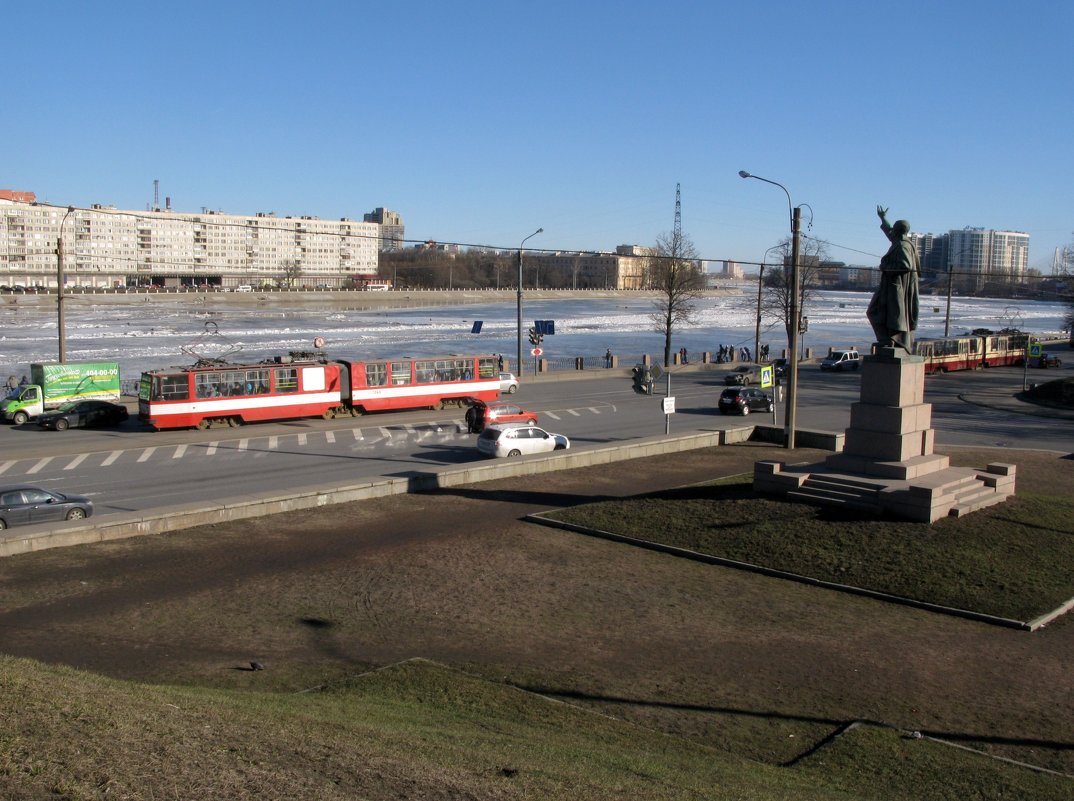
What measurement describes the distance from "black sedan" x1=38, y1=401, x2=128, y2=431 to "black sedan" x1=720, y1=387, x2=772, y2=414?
2306 centimetres

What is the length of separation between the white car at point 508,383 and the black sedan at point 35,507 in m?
27.6

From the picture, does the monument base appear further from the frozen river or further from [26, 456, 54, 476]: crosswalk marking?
the frozen river

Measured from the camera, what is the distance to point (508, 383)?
4531 cm

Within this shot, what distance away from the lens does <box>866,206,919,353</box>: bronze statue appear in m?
19.2

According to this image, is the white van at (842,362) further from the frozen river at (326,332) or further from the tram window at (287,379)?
the tram window at (287,379)

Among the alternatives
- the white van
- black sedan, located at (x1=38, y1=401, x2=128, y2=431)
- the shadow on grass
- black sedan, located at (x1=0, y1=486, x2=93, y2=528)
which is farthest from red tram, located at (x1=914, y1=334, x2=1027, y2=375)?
the shadow on grass

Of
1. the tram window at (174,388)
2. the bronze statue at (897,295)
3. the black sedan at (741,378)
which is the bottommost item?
the black sedan at (741,378)

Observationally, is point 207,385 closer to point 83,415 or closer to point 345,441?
point 83,415

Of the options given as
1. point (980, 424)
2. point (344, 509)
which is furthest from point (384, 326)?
point (344, 509)

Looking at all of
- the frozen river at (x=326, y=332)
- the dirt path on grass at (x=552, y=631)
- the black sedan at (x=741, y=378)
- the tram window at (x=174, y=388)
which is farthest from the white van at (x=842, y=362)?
the dirt path on grass at (x=552, y=631)

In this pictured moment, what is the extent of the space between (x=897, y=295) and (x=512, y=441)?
11355mm

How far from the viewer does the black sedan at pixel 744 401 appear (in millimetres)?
38062

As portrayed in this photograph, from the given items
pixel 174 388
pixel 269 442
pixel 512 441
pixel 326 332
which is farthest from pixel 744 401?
pixel 326 332

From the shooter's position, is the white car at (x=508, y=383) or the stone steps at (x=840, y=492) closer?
the stone steps at (x=840, y=492)
